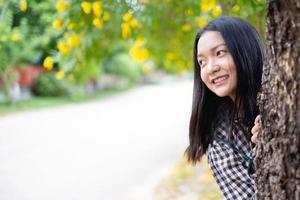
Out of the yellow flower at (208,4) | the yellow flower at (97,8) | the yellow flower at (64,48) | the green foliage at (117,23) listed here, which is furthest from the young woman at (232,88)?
the yellow flower at (64,48)

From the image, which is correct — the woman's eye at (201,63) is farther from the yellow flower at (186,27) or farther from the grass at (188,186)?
the grass at (188,186)

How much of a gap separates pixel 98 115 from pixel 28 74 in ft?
21.0

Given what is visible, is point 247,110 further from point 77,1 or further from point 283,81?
point 77,1

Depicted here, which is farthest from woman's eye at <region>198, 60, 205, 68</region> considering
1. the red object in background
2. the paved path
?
the red object in background

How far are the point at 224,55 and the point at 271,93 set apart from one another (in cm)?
32

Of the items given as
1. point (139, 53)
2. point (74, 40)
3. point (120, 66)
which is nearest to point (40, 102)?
point (120, 66)

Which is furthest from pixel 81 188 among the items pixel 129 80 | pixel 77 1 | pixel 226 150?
pixel 129 80

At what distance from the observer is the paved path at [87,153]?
18.7ft

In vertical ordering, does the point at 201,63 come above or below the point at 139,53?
above

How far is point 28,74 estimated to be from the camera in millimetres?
18828

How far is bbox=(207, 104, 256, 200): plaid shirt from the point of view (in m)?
1.52

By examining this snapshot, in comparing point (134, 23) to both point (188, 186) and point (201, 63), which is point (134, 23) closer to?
point (201, 63)

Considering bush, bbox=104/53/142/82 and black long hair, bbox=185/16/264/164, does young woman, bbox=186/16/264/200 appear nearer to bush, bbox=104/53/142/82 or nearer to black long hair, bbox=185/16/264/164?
black long hair, bbox=185/16/264/164

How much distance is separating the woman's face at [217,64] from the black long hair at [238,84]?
0.8 inches
